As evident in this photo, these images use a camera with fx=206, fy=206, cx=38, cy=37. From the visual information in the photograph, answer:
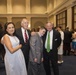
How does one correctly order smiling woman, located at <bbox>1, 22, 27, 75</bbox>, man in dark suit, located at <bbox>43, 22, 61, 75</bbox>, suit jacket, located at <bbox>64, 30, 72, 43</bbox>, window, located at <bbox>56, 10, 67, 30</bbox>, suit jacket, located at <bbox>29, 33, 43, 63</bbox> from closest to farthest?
smiling woman, located at <bbox>1, 22, 27, 75</bbox>, suit jacket, located at <bbox>29, 33, 43, 63</bbox>, man in dark suit, located at <bbox>43, 22, 61, 75</bbox>, suit jacket, located at <bbox>64, 30, 72, 43</bbox>, window, located at <bbox>56, 10, 67, 30</bbox>

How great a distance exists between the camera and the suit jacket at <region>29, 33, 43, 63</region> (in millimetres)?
5328

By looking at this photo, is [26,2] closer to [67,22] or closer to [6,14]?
[6,14]

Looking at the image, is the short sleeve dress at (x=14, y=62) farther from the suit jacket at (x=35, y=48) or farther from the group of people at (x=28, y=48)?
the suit jacket at (x=35, y=48)

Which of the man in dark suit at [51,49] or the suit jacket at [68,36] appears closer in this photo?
the man in dark suit at [51,49]

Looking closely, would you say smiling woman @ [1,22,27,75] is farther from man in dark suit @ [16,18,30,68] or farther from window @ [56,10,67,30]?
window @ [56,10,67,30]

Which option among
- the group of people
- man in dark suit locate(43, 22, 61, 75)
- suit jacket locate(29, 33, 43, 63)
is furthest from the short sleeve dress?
man in dark suit locate(43, 22, 61, 75)

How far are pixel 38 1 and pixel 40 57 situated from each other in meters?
23.1

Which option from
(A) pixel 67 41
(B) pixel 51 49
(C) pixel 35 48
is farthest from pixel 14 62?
(A) pixel 67 41

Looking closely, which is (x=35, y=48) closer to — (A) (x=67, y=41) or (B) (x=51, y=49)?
(B) (x=51, y=49)

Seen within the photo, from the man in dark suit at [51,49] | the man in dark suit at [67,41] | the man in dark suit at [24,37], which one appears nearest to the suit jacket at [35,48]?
the man in dark suit at [24,37]

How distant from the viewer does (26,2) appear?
27156 millimetres

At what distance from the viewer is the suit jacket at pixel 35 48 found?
5.33 metres

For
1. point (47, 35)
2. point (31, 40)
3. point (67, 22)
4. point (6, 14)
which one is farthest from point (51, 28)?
point (6, 14)

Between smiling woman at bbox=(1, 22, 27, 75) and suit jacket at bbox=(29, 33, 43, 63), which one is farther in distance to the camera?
suit jacket at bbox=(29, 33, 43, 63)
